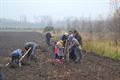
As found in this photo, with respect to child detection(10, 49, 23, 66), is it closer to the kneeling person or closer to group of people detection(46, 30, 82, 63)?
the kneeling person

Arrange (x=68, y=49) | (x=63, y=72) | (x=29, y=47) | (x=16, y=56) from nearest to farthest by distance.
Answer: (x=63, y=72) < (x=16, y=56) < (x=29, y=47) < (x=68, y=49)

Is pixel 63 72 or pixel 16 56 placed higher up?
pixel 16 56

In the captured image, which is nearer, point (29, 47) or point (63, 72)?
point (63, 72)

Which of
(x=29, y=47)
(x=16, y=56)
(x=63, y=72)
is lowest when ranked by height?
(x=63, y=72)

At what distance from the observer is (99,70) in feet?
42.5

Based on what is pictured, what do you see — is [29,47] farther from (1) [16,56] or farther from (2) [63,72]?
(2) [63,72]

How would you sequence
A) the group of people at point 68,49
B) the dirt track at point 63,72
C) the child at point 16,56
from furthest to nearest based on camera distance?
the group of people at point 68,49, the child at point 16,56, the dirt track at point 63,72

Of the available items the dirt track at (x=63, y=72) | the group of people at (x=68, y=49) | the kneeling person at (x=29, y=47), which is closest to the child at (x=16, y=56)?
the dirt track at (x=63, y=72)

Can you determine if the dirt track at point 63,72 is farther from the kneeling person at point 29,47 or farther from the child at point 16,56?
the kneeling person at point 29,47

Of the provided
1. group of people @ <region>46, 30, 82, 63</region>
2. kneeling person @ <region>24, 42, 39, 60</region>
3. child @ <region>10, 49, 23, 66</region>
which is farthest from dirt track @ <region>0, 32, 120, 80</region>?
kneeling person @ <region>24, 42, 39, 60</region>

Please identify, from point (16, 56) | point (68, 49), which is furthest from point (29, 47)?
point (16, 56)

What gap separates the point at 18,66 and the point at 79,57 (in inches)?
132

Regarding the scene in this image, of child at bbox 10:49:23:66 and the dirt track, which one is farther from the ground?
child at bbox 10:49:23:66

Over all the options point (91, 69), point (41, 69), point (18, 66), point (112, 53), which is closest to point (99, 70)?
point (91, 69)
